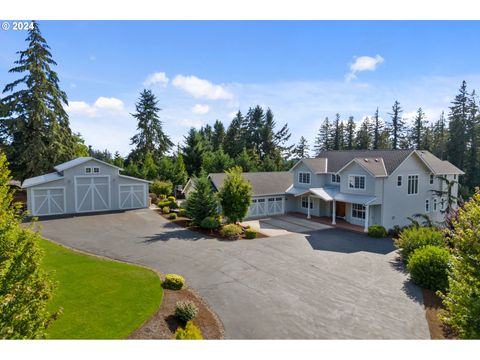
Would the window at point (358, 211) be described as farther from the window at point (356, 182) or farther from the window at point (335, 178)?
the window at point (335, 178)

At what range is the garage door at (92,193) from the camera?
98.3 ft

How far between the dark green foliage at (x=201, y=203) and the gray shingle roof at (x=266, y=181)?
454cm

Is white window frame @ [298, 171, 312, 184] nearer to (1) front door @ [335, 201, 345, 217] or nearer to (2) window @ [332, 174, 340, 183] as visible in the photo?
(2) window @ [332, 174, 340, 183]

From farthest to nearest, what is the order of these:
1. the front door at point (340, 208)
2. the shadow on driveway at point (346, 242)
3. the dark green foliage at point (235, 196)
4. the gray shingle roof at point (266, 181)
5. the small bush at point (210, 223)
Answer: the gray shingle roof at point (266, 181) → the front door at point (340, 208) → the dark green foliage at point (235, 196) → the small bush at point (210, 223) → the shadow on driveway at point (346, 242)

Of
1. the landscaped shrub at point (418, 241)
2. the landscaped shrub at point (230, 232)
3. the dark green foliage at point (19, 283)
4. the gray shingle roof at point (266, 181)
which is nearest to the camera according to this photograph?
the dark green foliage at point (19, 283)

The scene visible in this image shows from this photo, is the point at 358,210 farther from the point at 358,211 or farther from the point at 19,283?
the point at 19,283

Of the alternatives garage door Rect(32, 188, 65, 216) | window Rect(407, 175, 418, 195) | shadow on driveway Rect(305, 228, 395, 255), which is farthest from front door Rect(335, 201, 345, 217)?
garage door Rect(32, 188, 65, 216)

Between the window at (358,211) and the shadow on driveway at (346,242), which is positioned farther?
the window at (358,211)

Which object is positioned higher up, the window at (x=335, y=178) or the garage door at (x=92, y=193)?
the window at (x=335, y=178)

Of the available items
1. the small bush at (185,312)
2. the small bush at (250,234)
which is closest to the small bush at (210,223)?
the small bush at (250,234)

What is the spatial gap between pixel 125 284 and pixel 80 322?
317 cm

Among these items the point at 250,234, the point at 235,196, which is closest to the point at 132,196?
the point at 235,196

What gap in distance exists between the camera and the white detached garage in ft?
93.1

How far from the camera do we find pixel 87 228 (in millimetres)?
24047
